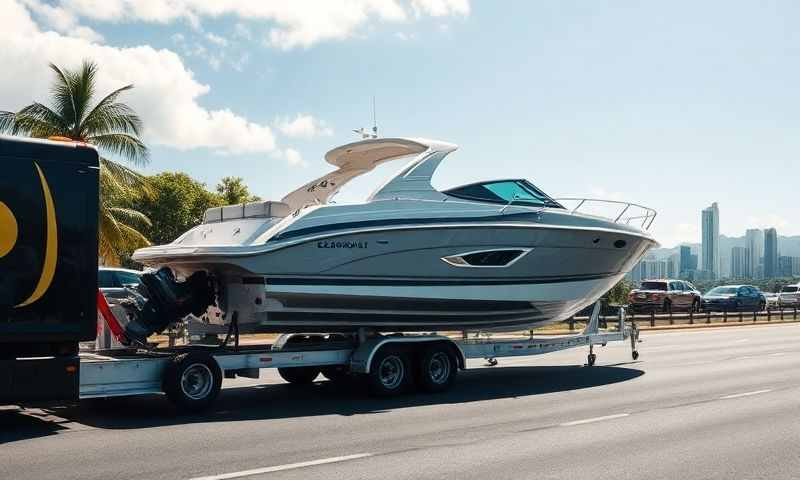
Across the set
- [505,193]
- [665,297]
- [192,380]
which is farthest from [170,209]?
[192,380]

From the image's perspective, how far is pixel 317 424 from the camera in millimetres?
9922

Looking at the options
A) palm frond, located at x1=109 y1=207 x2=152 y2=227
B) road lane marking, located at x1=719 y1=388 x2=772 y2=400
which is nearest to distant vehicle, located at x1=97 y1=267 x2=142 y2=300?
palm frond, located at x1=109 y1=207 x2=152 y2=227

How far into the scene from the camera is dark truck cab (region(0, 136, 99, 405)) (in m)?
8.91

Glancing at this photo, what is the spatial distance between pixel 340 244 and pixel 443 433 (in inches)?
145

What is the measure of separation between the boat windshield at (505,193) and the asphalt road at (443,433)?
293cm

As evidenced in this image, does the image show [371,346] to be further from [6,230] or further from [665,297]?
[665,297]

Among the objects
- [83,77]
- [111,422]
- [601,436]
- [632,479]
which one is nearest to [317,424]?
[111,422]

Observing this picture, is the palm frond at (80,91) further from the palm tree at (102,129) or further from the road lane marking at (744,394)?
the road lane marking at (744,394)

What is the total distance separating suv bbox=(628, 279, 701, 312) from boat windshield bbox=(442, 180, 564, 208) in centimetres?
2644

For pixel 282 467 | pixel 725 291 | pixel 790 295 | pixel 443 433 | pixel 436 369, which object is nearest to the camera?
pixel 282 467

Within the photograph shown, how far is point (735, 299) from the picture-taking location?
147 ft

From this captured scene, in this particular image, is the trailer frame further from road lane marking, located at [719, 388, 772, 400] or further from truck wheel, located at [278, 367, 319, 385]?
road lane marking, located at [719, 388, 772, 400]

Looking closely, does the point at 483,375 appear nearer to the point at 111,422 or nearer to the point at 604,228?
the point at 604,228

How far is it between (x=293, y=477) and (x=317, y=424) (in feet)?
9.00
